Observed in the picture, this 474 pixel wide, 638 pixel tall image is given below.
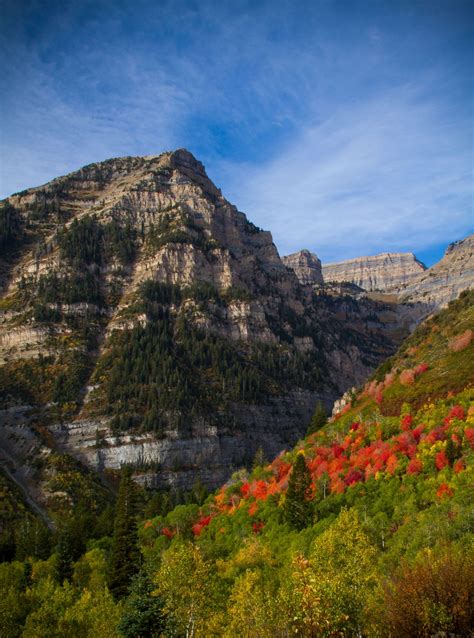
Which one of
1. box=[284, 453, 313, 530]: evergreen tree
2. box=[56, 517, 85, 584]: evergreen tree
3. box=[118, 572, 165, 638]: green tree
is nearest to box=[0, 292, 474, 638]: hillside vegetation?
box=[118, 572, 165, 638]: green tree

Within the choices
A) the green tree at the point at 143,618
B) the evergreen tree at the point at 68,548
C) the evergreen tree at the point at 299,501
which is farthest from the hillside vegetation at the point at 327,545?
the evergreen tree at the point at 68,548

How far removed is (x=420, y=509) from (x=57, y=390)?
146464 millimetres

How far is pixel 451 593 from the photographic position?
32.9 meters

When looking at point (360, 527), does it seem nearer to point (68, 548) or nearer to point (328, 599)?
point (328, 599)

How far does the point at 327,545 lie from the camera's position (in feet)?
179

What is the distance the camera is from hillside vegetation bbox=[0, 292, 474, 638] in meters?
35.0

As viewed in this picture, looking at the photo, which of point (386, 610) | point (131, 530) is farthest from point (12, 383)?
point (386, 610)

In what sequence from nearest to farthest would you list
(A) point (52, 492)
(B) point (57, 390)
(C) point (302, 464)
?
(C) point (302, 464), (A) point (52, 492), (B) point (57, 390)

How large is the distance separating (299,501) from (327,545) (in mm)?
34891

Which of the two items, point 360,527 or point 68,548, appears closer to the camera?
point 360,527

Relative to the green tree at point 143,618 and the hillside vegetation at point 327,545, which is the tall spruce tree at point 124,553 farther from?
the green tree at point 143,618

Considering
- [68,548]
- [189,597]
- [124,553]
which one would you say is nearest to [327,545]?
[189,597]

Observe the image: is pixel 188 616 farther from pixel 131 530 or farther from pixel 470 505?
pixel 131 530

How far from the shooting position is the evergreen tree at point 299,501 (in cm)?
8656
